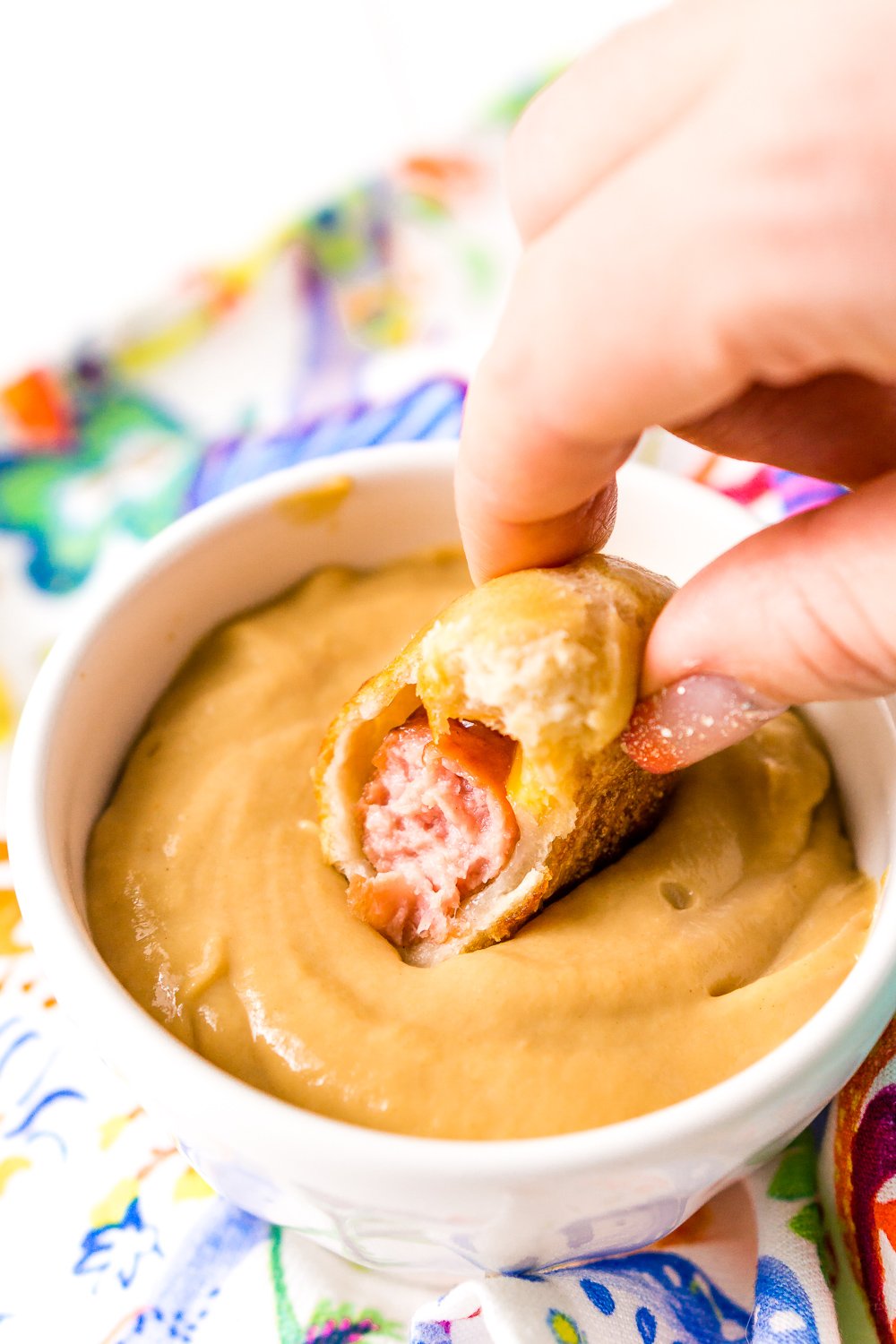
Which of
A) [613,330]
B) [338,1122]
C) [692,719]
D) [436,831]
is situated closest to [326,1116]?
[338,1122]

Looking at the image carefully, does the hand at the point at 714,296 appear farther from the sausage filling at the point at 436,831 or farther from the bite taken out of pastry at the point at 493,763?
the sausage filling at the point at 436,831

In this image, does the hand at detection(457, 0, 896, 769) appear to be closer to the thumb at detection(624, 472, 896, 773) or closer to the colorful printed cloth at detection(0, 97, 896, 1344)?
the thumb at detection(624, 472, 896, 773)

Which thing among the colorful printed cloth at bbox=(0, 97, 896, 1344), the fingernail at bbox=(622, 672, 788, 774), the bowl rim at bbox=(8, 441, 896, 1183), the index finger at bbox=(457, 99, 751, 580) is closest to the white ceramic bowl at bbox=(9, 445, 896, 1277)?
the bowl rim at bbox=(8, 441, 896, 1183)

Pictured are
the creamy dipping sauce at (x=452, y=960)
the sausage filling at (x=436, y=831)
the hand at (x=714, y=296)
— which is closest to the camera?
the hand at (x=714, y=296)

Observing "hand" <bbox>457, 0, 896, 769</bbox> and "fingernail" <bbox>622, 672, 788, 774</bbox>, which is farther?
"fingernail" <bbox>622, 672, 788, 774</bbox>

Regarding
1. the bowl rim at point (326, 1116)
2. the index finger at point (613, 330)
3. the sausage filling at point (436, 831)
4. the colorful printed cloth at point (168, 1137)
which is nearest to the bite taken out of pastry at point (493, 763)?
the sausage filling at point (436, 831)

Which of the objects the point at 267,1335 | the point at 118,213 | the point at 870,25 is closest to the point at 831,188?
the point at 870,25

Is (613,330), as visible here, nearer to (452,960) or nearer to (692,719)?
(692,719)

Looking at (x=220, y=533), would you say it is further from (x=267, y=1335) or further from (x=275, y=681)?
(x=267, y=1335)
